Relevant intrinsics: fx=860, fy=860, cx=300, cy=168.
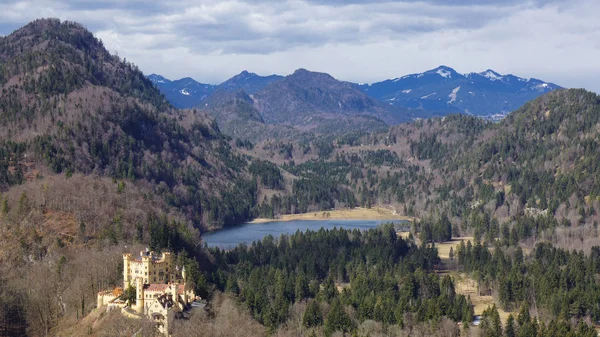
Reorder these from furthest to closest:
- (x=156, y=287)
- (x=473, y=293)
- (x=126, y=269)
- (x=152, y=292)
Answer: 1. (x=473, y=293)
2. (x=126, y=269)
3. (x=156, y=287)
4. (x=152, y=292)

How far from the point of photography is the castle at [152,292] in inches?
3255

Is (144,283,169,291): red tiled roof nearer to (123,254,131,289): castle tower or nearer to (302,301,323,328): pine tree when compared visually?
(123,254,131,289): castle tower

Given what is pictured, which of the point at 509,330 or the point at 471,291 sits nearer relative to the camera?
the point at 509,330

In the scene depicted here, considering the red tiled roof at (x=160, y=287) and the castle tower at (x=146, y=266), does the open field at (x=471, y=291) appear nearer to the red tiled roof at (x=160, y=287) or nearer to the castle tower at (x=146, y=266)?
the red tiled roof at (x=160, y=287)

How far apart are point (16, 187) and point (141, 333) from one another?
74.0m

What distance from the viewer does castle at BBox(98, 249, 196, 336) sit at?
82688mm

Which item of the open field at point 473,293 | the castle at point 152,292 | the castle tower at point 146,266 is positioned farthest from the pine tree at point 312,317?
the open field at point 473,293

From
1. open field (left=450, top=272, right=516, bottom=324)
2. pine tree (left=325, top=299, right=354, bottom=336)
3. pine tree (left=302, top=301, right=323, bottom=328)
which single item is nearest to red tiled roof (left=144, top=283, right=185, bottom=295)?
pine tree (left=302, top=301, right=323, bottom=328)

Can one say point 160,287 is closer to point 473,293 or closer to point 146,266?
point 146,266

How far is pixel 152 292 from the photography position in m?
Answer: 85.0

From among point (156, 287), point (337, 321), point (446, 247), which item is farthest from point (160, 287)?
point (446, 247)

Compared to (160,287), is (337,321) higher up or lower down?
lower down

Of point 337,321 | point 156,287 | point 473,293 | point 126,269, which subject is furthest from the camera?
point 473,293

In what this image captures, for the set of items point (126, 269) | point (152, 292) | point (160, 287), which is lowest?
point (152, 292)
